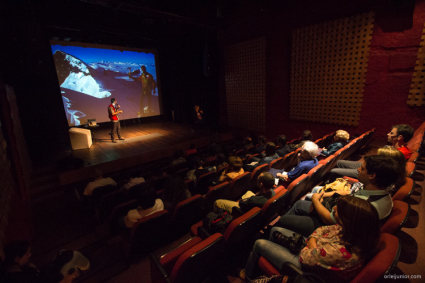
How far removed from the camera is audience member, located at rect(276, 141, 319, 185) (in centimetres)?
257

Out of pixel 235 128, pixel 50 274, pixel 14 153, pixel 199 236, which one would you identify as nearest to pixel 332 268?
pixel 199 236

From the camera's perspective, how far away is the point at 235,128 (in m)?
7.68

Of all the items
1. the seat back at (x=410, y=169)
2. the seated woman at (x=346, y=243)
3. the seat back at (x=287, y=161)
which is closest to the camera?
the seated woman at (x=346, y=243)

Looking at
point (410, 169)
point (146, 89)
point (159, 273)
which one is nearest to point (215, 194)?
point (159, 273)

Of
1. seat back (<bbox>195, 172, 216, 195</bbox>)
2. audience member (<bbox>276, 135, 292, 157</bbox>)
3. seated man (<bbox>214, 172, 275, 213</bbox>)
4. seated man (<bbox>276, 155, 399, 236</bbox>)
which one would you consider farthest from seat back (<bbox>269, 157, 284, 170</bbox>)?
seated man (<bbox>276, 155, 399, 236</bbox>)

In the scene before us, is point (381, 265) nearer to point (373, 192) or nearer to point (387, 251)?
point (387, 251)

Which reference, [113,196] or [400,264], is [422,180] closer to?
[400,264]

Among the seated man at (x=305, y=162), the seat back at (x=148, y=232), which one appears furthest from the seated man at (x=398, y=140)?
the seat back at (x=148, y=232)

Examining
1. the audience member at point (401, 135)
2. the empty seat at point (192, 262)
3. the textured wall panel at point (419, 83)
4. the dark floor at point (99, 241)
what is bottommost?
the dark floor at point (99, 241)

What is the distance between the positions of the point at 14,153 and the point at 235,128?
20.2 ft

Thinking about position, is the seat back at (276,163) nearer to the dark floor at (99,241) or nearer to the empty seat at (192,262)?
the dark floor at (99,241)

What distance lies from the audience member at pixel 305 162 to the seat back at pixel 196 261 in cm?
163

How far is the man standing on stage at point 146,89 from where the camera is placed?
336 inches

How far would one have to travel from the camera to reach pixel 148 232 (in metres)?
1.85
